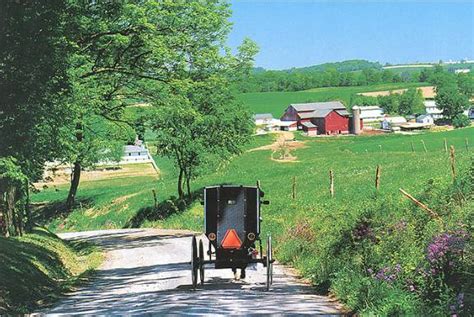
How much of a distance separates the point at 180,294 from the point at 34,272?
15.2 ft

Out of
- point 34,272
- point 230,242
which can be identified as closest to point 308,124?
point 34,272

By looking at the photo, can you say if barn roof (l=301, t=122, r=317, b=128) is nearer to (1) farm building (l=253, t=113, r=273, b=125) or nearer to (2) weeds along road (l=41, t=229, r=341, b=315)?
(1) farm building (l=253, t=113, r=273, b=125)

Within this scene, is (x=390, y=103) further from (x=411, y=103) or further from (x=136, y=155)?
(x=136, y=155)

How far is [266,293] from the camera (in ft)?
47.4

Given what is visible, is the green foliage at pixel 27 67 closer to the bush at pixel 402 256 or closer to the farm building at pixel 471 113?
the bush at pixel 402 256

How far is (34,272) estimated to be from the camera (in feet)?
56.7

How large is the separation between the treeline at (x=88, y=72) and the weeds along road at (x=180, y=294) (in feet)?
11.6

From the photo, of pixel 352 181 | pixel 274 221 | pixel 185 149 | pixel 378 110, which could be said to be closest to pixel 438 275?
pixel 274 221

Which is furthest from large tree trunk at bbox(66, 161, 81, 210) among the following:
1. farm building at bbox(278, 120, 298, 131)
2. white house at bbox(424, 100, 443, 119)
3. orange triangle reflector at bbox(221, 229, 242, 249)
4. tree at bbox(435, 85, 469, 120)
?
white house at bbox(424, 100, 443, 119)

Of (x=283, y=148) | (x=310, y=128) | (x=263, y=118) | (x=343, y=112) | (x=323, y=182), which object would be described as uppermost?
(x=343, y=112)

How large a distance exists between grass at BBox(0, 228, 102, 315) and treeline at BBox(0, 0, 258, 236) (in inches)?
69.0

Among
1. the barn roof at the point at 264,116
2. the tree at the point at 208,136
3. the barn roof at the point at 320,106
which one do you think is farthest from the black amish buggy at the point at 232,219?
the barn roof at the point at 264,116

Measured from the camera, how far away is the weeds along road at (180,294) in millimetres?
12523

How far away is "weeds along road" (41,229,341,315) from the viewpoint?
12.5 metres
